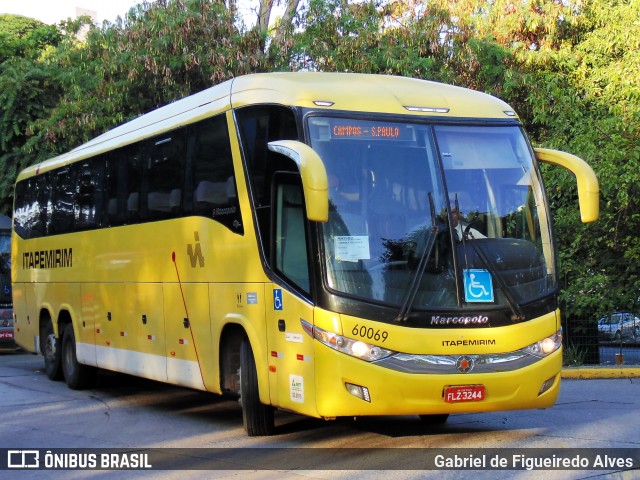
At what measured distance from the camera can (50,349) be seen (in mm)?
16406

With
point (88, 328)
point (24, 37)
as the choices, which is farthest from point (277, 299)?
point (24, 37)

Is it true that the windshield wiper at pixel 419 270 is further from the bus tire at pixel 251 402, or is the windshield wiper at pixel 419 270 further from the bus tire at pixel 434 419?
the bus tire at pixel 434 419

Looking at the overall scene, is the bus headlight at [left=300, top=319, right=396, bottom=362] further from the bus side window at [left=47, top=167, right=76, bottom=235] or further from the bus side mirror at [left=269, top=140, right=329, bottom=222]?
the bus side window at [left=47, top=167, right=76, bottom=235]

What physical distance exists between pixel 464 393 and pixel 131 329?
586 centimetres

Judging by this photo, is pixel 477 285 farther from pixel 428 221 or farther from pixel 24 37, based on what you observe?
pixel 24 37

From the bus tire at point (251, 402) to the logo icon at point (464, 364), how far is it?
2.25m

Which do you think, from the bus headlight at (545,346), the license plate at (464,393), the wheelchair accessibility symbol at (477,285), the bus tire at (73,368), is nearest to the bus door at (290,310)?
the license plate at (464,393)

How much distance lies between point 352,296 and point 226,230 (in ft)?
7.37

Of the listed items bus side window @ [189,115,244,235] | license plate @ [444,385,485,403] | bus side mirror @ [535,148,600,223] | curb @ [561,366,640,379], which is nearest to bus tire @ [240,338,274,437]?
bus side window @ [189,115,244,235]

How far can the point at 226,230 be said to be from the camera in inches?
409

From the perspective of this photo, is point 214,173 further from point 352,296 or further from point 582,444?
point 582,444

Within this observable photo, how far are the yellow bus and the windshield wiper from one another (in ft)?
0.05

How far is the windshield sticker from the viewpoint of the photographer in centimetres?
873

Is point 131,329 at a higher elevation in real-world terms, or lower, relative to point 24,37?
lower
